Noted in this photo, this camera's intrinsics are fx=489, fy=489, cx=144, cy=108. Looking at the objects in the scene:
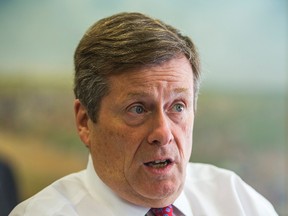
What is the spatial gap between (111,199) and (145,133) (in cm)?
25

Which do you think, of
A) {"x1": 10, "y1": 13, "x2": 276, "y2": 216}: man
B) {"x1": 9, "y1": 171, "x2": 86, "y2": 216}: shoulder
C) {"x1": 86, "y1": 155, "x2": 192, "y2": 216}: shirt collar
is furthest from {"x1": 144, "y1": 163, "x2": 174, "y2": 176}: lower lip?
{"x1": 9, "y1": 171, "x2": 86, "y2": 216}: shoulder

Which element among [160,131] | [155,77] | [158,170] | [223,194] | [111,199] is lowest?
[223,194]

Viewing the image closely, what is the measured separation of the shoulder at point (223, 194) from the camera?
1.60 m

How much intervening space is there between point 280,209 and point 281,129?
439mm

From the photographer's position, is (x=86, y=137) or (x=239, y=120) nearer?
(x=86, y=137)

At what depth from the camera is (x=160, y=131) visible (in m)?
1.27

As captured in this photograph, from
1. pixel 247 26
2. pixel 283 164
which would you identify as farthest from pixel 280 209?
pixel 247 26

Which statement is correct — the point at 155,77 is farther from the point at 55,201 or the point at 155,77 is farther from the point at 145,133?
the point at 55,201

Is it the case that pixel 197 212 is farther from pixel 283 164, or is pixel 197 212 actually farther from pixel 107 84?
pixel 283 164

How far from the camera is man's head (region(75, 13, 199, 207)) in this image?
130 cm

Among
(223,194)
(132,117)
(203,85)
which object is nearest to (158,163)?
(132,117)

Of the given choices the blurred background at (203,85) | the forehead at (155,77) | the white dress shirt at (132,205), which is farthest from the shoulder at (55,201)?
the blurred background at (203,85)

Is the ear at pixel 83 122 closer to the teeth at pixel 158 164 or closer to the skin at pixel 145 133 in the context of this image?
the skin at pixel 145 133

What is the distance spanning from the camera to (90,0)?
8.18 feet
